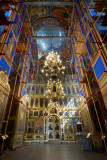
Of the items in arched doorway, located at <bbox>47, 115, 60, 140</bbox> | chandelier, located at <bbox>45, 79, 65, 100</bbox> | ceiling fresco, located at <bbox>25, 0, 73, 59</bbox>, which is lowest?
arched doorway, located at <bbox>47, 115, 60, 140</bbox>

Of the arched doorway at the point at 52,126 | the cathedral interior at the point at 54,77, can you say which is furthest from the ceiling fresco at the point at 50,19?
the arched doorway at the point at 52,126

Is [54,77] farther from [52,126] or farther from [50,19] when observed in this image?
[50,19]

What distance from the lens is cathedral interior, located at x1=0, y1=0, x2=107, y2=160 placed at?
19.8ft

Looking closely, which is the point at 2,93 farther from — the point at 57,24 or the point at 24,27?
the point at 57,24

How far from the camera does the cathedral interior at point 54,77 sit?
19.8 ft

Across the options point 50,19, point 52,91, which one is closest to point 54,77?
point 52,91

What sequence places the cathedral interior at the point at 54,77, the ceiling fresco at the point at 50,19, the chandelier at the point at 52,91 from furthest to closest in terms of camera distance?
the ceiling fresco at the point at 50,19
the chandelier at the point at 52,91
the cathedral interior at the point at 54,77

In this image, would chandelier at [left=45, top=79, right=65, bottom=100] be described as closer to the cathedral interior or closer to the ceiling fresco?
the cathedral interior

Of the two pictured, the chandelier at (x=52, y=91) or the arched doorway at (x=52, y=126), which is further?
the arched doorway at (x=52, y=126)

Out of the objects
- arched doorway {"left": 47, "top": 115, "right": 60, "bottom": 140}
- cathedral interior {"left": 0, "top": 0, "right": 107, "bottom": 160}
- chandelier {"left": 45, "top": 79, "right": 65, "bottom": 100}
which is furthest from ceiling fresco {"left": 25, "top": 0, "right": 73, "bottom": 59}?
arched doorway {"left": 47, "top": 115, "right": 60, "bottom": 140}

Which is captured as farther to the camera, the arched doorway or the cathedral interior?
the arched doorway

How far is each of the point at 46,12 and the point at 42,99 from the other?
1270 cm

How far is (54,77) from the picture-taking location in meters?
6.64

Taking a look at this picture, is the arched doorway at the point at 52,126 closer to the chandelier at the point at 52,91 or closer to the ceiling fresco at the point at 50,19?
the chandelier at the point at 52,91
